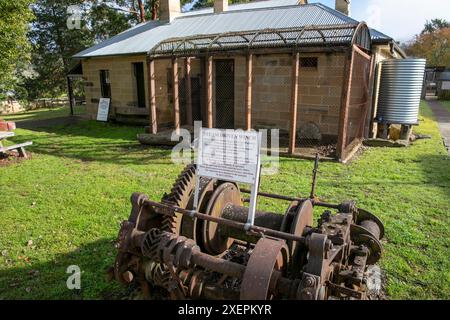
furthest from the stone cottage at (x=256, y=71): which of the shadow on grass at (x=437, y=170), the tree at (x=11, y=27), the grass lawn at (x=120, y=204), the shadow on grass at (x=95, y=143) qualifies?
the tree at (x=11, y=27)

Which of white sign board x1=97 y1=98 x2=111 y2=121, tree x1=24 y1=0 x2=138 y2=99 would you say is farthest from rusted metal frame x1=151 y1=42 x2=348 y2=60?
tree x1=24 y1=0 x2=138 y2=99

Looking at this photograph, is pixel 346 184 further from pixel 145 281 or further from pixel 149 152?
pixel 149 152

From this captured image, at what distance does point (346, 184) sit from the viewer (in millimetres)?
6648

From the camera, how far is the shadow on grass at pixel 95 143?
917 cm

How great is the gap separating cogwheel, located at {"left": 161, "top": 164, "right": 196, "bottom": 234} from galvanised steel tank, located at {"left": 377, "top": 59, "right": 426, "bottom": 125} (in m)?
9.71

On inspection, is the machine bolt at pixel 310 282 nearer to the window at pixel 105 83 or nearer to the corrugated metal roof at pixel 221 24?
the corrugated metal roof at pixel 221 24

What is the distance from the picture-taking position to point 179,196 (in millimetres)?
3199

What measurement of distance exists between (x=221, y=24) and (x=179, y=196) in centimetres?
1230

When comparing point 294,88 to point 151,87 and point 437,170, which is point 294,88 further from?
point 151,87

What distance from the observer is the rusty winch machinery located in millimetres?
2367

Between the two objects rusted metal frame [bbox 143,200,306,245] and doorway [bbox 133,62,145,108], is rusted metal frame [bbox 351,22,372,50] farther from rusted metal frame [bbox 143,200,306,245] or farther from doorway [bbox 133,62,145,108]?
doorway [bbox 133,62,145,108]

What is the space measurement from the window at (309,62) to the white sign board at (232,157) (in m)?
8.43

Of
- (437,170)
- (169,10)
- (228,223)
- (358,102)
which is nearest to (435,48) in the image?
(169,10)

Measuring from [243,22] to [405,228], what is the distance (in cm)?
1093
